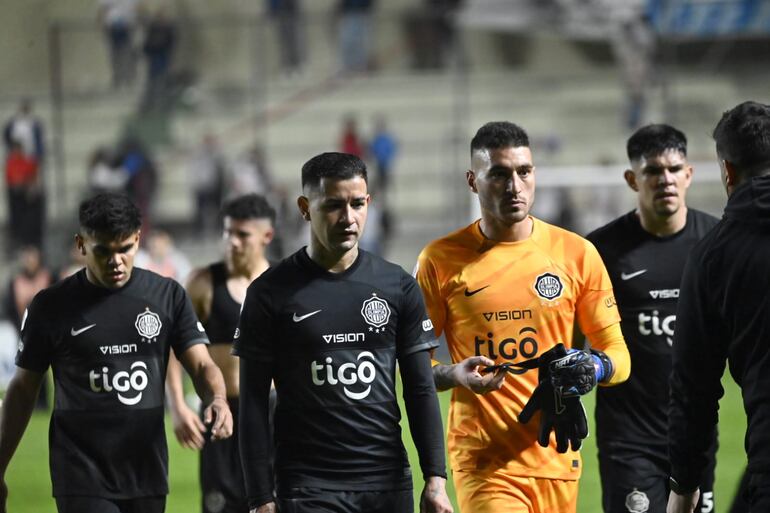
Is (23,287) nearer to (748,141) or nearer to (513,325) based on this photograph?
(513,325)

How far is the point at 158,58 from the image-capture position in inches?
969

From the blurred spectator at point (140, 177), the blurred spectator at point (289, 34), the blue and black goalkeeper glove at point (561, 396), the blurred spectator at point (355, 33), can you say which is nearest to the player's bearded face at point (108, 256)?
the blue and black goalkeeper glove at point (561, 396)

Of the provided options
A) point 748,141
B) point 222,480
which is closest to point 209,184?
point 222,480

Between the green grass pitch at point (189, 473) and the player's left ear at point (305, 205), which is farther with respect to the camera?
the green grass pitch at point (189, 473)

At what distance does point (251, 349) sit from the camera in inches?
192

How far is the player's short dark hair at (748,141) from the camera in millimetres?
3969

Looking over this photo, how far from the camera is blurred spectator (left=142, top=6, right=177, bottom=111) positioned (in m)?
24.5

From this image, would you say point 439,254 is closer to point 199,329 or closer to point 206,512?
point 199,329

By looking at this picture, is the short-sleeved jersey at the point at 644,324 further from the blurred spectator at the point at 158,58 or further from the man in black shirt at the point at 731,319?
the blurred spectator at the point at 158,58

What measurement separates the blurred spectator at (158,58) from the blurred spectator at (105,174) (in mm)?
2554

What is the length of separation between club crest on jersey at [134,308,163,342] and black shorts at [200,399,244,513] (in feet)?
4.95

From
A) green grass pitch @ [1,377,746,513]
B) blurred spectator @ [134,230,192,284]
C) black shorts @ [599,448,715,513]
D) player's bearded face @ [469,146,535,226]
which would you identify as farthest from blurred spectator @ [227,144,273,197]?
player's bearded face @ [469,146,535,226]

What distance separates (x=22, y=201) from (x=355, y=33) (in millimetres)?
7885

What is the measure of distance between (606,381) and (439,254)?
99 centimetres
